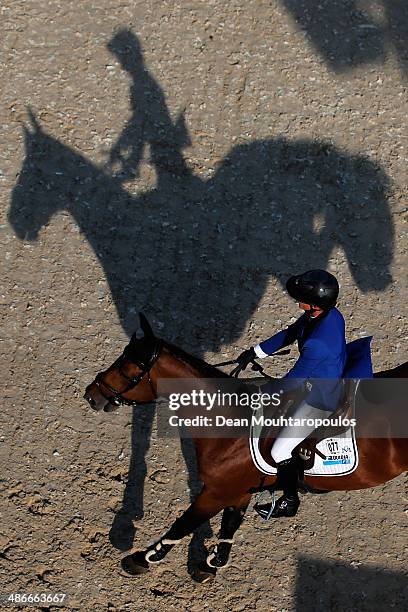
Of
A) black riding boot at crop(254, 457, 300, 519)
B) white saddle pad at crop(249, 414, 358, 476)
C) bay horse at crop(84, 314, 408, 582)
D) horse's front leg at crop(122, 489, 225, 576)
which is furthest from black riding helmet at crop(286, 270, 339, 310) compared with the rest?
horse's front leg at crop(122, 489, 225, 576)

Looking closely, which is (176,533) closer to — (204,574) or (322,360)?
(204,574)

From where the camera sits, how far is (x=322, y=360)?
6523 mm

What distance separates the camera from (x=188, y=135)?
11453mm

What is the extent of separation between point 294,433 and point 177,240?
4334 millimetres

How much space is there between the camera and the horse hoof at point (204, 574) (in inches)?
304

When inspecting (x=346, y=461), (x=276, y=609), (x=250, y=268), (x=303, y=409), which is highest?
(x=303, y=409)

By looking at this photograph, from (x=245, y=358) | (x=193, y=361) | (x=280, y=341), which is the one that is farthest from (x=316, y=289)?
(x=193, y=361)

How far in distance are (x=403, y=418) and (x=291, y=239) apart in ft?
13.4

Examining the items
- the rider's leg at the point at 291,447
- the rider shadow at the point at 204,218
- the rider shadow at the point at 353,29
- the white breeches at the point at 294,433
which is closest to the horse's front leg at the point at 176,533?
the rider's leg at the point at 291,447

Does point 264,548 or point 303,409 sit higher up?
point 303,409

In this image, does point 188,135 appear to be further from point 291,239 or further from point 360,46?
point 360,46

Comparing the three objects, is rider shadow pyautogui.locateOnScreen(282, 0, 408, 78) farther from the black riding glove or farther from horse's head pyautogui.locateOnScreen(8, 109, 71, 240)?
the black riding glove

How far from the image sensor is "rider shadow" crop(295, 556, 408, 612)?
7.62 m

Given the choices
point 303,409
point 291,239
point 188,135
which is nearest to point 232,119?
point 188,135
